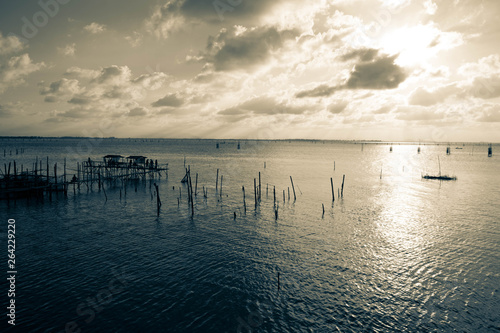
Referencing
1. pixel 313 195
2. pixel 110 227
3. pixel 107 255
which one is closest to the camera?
pixel 107 255

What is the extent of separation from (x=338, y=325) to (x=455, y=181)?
206ft

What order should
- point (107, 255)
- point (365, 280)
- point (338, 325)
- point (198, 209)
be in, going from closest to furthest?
point (338, 325) < point (365, 280) < point (107, 255) < point (198, 209)

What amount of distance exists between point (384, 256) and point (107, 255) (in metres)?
23.1

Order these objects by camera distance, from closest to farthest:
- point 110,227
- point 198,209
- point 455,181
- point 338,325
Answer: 1. point 338,325
2. point 110,227
3. point 198,209
4. point 455,181

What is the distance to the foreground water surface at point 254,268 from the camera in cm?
1503

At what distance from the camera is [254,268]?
20.7m

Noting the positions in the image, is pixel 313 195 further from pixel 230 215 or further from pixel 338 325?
pixel 338 325

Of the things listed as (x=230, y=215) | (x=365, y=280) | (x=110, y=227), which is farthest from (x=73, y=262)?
(x=365, y=280)

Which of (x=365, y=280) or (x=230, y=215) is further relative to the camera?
(x=230, y=215)

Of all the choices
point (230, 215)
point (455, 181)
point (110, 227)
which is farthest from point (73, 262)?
point (455, 181)

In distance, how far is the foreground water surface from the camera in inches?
592

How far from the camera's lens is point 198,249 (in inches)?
934

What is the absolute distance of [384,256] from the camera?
2356 centimetres

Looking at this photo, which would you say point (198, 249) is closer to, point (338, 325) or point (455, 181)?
point (338, 325)
